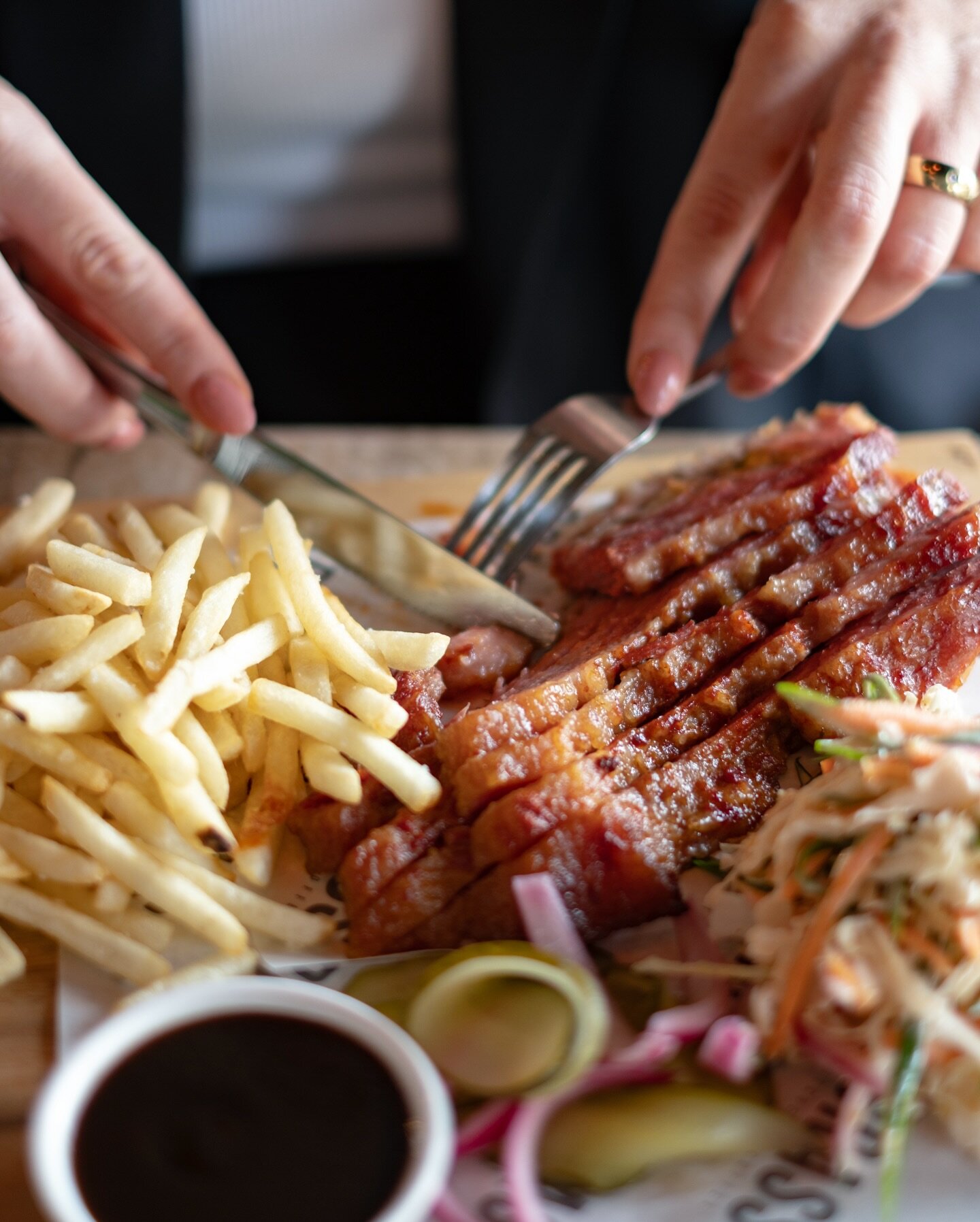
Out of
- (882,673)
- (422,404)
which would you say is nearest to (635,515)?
(882,673)

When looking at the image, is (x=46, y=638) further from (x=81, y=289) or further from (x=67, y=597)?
(x=81, y=289)

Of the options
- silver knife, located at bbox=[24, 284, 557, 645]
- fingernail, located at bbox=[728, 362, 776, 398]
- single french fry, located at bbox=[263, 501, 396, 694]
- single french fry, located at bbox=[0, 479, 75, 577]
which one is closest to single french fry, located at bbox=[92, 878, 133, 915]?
single french fry, located at bbox=[263, 501, 396, 694]

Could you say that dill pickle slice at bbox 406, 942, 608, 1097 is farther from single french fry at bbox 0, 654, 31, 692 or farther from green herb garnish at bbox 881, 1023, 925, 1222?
single french fry at bbox 0, 654, 31, 692

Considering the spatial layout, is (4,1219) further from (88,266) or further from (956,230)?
(956,230)

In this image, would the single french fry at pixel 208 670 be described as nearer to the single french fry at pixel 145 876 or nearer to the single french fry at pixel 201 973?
the single french fry at pixel 145 876

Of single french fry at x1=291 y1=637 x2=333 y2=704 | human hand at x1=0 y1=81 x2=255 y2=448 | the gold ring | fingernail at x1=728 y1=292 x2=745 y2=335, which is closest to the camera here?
single french fry at x1=291 y1=637 x2=333 y2=704
